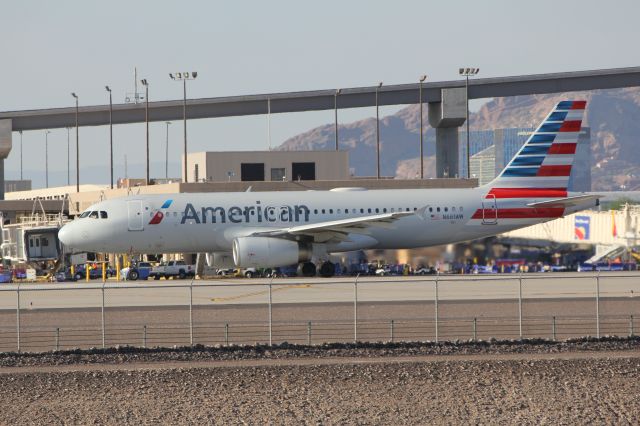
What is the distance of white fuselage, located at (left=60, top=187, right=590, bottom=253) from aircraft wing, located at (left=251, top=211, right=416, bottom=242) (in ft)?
1.33

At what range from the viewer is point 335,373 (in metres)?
29.7

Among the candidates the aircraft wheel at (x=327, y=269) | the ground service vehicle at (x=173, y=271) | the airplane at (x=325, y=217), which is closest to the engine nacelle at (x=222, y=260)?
the airplane at (x=325, y=217)

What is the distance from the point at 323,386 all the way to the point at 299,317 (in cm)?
959

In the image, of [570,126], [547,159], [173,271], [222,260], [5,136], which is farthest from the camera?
[5,136]

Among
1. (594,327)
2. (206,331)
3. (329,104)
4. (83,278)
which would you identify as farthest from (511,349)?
(329,104)

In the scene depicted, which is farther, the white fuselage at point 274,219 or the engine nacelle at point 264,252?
the white fuselage at point 274,219

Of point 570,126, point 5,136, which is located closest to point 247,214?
point 570,126

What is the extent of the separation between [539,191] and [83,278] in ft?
86.3

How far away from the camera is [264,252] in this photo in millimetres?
54531

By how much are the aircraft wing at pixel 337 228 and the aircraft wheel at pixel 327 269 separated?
48.7 inches

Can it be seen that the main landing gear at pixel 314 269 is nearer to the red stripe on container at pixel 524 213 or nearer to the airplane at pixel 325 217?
the airplane at pixel 325 217

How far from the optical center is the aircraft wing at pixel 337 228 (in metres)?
54.9

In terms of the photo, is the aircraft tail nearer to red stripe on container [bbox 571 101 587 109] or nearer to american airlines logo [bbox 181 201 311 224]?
red stripe on container [bbox 571 101 587 109]

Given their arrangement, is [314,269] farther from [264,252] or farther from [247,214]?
[247,214]
